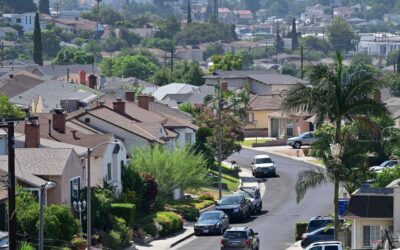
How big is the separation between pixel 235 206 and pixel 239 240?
14.4 metres

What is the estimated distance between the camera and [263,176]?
→ 94.4 metres

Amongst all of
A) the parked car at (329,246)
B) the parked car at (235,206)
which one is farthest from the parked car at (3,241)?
the parked car at (235,206)

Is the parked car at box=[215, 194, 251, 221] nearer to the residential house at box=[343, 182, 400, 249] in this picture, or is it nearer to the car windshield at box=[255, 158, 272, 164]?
the residential house at box=[343, 182, 400, 249]

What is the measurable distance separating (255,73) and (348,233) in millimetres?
105659

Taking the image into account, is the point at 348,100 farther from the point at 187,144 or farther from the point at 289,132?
the point at 289,132

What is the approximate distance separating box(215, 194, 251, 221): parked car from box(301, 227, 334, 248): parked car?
38.8ft

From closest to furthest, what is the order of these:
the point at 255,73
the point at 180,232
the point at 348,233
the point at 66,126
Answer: the point at 348,233 → the point at 180,232 → the point at 66,126 → the point at 255,73

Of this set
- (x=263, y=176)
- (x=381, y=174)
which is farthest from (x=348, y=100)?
(x=263, y=176)

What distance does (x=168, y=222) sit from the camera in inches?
2699

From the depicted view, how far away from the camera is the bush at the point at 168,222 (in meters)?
68.2

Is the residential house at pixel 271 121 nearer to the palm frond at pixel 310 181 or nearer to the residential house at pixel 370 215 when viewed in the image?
the residential house at pixel 370 215

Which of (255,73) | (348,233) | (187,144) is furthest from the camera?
(255,73)

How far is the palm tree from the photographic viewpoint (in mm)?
53469

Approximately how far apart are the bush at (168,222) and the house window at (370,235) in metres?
14.3
